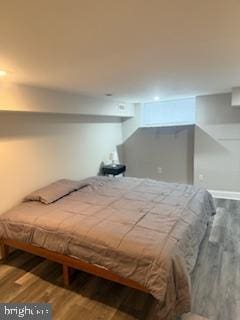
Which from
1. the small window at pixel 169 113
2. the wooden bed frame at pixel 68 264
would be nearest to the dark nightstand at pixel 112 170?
the small window at pixel 169 113

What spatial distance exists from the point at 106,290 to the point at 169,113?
3994 mm

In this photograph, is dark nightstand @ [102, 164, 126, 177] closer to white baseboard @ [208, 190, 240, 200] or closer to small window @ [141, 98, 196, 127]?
small window @ [141, 98, 196, 127]

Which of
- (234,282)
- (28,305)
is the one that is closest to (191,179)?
(234,282)

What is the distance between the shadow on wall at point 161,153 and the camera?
16.8 feet

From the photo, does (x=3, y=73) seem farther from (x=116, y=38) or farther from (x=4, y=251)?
(x=4, y=251)

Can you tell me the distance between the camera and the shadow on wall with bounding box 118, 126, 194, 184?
16.8 feet

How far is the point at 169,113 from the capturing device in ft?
17.0

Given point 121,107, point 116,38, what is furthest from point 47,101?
point 121,107

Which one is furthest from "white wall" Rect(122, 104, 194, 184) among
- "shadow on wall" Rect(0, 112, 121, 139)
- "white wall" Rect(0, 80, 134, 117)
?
"shadow on wall" Rect(0, 112, 121, 139)

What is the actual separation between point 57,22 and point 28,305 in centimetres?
226

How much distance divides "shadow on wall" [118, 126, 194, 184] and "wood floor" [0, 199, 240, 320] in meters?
2.51

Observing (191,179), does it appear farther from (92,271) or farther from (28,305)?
(28,305)

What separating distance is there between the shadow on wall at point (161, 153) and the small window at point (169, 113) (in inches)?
5.4

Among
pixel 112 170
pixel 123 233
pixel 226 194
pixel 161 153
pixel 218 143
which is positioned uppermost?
pixel 218 143
